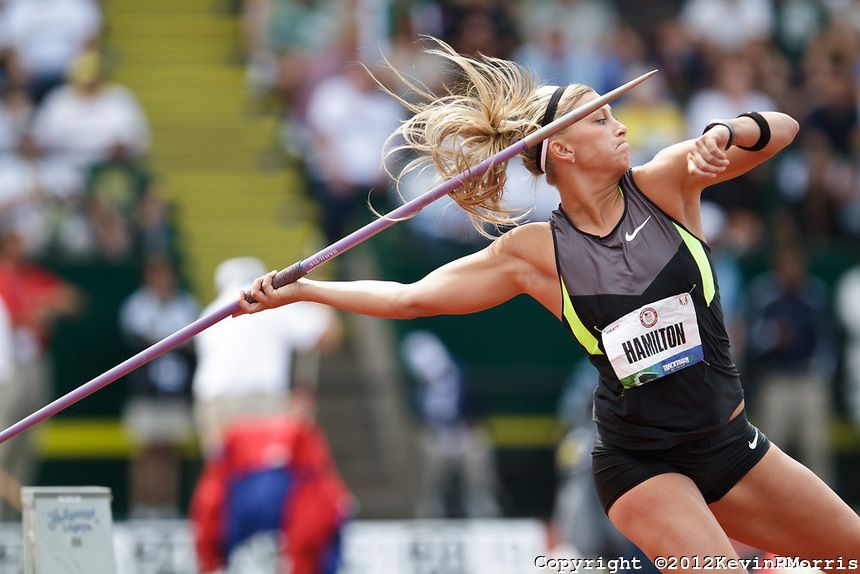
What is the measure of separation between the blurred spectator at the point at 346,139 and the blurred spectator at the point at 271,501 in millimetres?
3842

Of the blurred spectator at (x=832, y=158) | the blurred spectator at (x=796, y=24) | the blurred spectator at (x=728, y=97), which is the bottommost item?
the blurred spectator at (x=832, y=158)

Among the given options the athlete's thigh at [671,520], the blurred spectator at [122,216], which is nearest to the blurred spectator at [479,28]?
the blurred spectator at [122,216]

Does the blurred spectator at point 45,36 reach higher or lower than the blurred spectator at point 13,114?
higher

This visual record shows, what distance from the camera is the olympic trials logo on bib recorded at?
4.81 meters

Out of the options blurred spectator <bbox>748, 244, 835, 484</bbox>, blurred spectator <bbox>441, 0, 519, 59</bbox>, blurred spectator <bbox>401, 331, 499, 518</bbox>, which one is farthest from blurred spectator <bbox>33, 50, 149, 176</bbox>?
blurred spectator <bbox>748, 244, 835, 484</bbox>

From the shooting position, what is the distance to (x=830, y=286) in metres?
12.9

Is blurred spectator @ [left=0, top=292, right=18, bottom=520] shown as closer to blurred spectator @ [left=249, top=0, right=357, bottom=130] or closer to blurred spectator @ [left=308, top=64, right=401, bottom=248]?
blurred spectator @ [left=308, top=64, right=401, bottom=248]

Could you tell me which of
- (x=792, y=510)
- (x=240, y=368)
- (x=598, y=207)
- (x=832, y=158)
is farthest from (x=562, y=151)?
(x=832, y=158)

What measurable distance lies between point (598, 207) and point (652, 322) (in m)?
0.49

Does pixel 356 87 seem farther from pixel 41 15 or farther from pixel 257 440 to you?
pixel 257 440

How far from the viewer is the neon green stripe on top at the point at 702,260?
4.87 metres

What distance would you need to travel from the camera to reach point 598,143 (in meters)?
5.02

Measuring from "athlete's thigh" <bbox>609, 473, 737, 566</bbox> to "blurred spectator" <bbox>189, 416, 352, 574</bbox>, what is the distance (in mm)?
4742

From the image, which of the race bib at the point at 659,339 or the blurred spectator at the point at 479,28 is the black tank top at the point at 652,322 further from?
the blurred spectator at the point at 479,28
